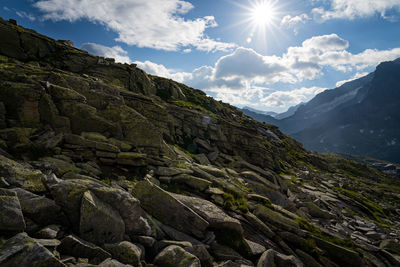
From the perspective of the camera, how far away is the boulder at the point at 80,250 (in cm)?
580

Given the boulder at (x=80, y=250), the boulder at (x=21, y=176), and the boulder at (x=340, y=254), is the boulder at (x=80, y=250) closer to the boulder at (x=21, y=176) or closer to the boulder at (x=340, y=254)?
the boulder at (x=21, y=176)

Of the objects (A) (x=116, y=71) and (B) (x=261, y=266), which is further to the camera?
(A) (x=116, y=71)

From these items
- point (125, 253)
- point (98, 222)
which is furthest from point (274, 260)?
point (98, 222)

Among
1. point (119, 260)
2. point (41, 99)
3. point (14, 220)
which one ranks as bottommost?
point (119, 260)

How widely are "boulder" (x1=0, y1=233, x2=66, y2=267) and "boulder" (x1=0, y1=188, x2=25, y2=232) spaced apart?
578 mm

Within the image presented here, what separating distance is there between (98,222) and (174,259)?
3.33 m

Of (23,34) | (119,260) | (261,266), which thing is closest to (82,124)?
(119,260)

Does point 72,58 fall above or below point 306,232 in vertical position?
above

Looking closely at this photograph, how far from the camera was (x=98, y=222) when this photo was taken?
6961 mm

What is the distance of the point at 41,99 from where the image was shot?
14.5 meters

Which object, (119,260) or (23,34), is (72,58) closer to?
(23,34)

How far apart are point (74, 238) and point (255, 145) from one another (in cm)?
4173

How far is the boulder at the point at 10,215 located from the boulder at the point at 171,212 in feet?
18.3

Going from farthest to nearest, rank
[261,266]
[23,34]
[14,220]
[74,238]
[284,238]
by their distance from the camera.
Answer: [23,34], [284,238], [261,266], [74,238], [14,220]
